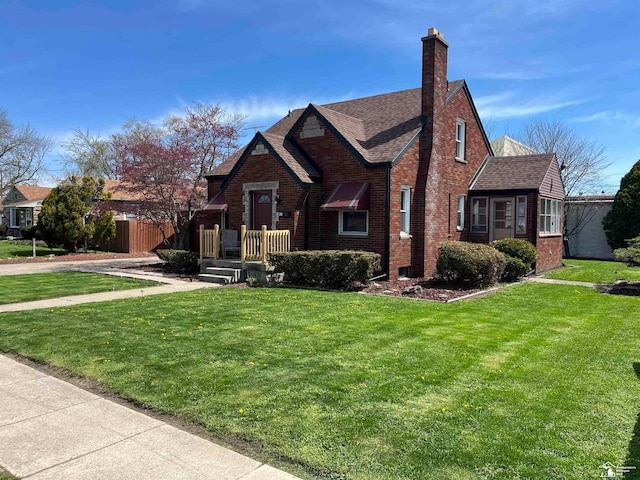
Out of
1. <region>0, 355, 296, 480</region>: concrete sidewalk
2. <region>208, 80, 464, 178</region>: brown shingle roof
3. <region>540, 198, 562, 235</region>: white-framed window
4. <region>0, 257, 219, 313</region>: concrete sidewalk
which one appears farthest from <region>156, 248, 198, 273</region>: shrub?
<region>540, 198, 562, 235</region>: white-framed window

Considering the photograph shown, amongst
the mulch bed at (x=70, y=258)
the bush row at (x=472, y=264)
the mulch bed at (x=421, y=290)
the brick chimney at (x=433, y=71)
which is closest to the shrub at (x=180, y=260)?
the mulch bed at (x=421, y=290)

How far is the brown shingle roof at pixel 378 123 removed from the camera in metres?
15.5

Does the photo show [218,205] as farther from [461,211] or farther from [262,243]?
[461,211]

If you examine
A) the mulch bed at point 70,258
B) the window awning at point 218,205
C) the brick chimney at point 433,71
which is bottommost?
the mulch bed at point 70,258

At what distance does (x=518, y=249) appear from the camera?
15.7m

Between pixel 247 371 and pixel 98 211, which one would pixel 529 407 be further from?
pixel 98 211

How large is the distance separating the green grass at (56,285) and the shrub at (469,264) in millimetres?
8993

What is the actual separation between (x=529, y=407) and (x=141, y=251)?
87.8 ft

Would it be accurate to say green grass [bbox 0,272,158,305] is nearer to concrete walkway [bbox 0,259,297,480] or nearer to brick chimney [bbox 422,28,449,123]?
concrete walkway [bbox 0,259,297,480]

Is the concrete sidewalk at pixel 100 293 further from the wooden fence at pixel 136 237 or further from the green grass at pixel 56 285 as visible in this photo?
the wooden fence at pixel 136 237

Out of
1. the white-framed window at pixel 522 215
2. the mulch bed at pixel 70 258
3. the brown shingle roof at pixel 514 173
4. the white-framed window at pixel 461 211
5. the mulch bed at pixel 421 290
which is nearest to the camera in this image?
the mulch bed at pixel 421 290

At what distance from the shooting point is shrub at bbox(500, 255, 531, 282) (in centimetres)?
1509

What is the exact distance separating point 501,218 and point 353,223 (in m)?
7.91

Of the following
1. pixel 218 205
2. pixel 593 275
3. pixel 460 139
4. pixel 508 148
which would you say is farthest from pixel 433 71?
pixel 508 148
